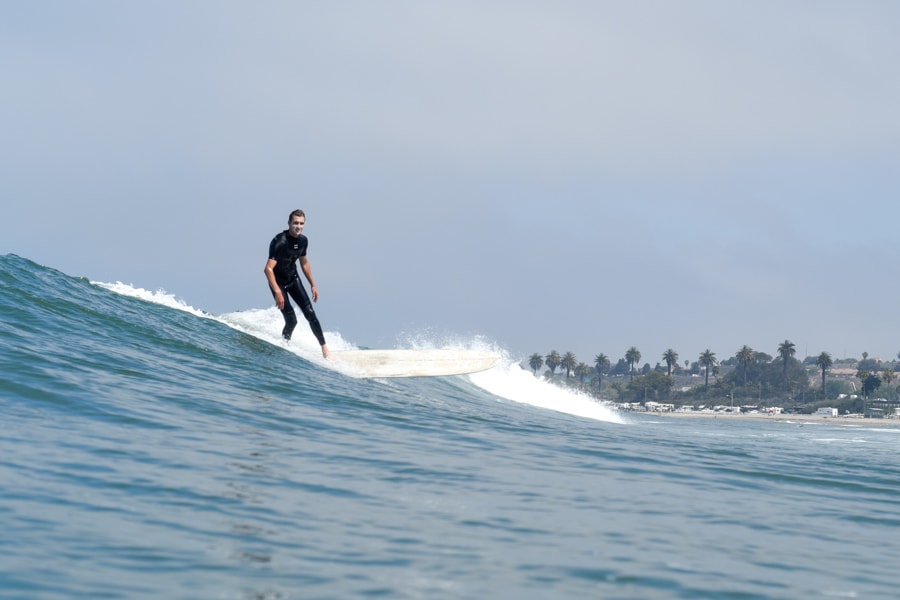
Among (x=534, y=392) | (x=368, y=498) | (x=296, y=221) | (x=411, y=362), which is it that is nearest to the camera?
(x=368, y=498)

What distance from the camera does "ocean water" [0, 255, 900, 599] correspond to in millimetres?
4371

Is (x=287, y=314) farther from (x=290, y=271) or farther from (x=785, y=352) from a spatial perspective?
(x=785, y=352)

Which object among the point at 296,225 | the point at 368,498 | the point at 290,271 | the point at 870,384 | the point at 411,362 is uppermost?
the point at 870,384

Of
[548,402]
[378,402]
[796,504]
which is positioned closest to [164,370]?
[378,402]

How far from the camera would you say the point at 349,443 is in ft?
26.8

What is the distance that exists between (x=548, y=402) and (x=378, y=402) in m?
10.7

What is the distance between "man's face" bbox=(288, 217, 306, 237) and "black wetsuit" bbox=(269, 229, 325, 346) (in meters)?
0.21

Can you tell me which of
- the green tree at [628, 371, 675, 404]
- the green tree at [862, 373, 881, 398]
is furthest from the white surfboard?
the green tree at [628, 371, 675, 404]

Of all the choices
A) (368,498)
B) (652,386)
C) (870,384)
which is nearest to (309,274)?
(368,498)

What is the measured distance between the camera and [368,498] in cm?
596

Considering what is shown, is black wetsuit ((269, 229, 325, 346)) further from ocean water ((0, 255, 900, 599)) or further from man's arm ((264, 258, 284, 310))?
ocean water ((0, 255, 900, 599))

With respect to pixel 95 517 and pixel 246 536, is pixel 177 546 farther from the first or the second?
pixel 95 517

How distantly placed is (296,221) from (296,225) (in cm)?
6

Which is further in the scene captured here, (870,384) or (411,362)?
(870,384)
